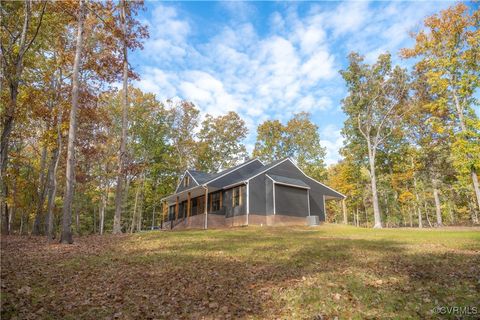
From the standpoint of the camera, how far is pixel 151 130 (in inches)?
1660

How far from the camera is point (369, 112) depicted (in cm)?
3119

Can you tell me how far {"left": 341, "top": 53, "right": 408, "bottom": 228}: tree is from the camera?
Result: 29.7m

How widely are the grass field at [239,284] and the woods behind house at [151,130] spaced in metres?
5.84

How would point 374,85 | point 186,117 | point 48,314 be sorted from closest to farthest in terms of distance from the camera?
point 48,314
point 374,85
point 186,117

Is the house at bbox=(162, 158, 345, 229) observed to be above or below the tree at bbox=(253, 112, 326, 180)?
below

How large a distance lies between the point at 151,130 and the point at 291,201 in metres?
24.3

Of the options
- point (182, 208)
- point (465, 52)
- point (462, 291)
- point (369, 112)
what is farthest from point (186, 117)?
point (462, 291)

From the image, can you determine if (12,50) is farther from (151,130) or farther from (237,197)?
(151,130)

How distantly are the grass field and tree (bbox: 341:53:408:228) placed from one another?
2199 centimetres

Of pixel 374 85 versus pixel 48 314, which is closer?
pixel 48 314

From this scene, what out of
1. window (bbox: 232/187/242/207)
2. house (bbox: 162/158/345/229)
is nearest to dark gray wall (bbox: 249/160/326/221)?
house (bbox: 162/158/345/229)

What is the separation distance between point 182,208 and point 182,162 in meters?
11.9

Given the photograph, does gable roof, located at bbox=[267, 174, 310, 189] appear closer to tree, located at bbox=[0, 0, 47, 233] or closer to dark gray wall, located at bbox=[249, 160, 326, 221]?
dark gray wall, located at bbox=[249, 160, 326, 221]

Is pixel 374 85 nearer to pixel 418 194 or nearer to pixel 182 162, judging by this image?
pixel 418 194
